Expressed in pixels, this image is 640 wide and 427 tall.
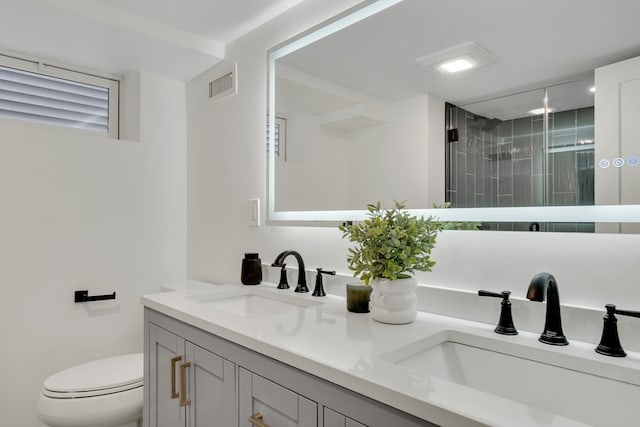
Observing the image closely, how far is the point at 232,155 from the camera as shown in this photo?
220 centimetres

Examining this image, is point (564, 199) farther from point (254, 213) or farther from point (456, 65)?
point (254, 213)

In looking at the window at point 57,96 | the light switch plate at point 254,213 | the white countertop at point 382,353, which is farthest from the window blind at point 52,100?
the white countertop at point 382,353

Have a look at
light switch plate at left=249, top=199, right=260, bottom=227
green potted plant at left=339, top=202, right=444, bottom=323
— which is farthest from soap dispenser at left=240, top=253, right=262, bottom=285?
green potted plant at left=339, top=202, right=444, bottom=323

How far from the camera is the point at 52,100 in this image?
224 cm

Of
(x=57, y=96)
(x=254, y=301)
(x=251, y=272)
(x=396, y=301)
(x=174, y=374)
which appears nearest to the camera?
(x=396, y=301)

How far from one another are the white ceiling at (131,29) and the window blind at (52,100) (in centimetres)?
12

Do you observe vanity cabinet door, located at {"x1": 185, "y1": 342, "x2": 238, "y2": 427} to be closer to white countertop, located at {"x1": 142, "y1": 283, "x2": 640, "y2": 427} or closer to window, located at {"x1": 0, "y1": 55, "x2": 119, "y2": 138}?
white countertop, located at {"x1": 142, "y1": 283, "x2": 640, "y2": 427}

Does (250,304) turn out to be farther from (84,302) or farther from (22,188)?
(22,188)

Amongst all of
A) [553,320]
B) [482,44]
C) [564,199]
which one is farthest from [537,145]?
[553,320]

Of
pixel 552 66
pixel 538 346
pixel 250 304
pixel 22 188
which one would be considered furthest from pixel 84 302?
pixel 552 66

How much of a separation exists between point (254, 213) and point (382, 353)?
1.25 meters

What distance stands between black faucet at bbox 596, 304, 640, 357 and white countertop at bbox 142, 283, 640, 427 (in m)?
0.02

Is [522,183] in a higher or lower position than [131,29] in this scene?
lower

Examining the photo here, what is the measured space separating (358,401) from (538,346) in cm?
48
